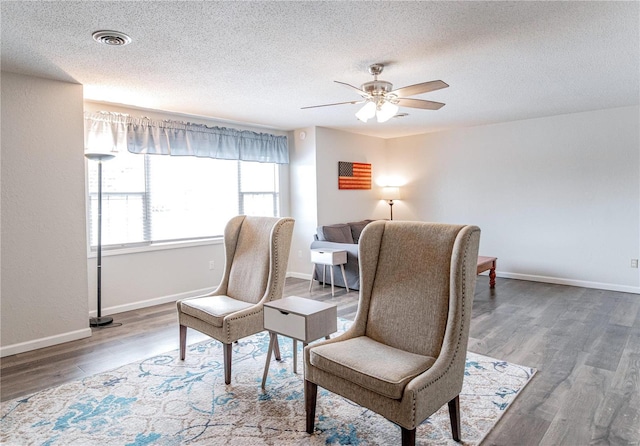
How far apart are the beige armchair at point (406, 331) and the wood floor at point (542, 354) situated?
57 cm

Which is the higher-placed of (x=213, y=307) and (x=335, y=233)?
(x=335, y=233)

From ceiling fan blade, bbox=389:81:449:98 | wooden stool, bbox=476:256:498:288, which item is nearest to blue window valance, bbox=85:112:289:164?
ceiling fan blade, bbox=389:81:449:98

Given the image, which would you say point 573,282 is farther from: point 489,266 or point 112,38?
point 112,38

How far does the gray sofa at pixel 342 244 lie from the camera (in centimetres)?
513

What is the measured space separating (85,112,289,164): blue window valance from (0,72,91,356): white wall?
618 mm

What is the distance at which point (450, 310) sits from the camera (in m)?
1.85

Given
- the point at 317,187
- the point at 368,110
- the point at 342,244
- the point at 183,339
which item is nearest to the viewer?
the point at 183,339

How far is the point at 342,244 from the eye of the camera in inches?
207

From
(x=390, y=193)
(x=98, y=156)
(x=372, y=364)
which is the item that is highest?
(x=98, y=156)

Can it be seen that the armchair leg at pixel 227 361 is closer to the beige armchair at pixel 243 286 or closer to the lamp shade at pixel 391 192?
the beige armchair at pixel 243 286

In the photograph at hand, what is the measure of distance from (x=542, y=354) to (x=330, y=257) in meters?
2.57

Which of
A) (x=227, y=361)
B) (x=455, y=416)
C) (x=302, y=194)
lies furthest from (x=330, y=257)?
(x=455, y=416)

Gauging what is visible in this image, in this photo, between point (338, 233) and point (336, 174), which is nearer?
point (338, 233)

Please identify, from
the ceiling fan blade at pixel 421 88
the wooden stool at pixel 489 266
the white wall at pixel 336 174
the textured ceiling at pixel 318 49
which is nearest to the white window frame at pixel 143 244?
the textured ceiling at pixel 318 49
